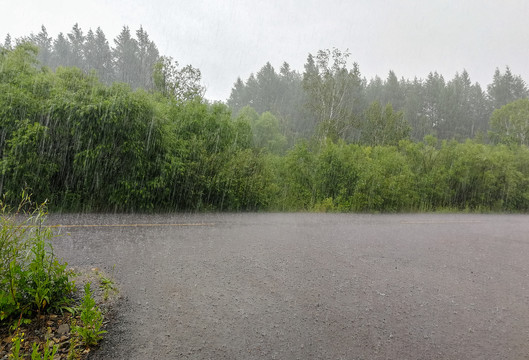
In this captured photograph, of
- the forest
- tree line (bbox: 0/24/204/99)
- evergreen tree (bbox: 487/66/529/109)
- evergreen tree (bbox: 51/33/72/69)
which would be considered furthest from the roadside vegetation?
evergreen tree (bbox: 487/66/529/109)

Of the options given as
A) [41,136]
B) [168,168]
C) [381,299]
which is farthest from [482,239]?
[41,136]

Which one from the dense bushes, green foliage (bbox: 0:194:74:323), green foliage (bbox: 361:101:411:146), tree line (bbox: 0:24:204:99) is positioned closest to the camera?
green foliage (bbox: 0:194:74:323)

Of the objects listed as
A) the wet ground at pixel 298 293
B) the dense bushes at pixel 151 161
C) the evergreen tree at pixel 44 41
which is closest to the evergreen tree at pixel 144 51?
the evergreen tree at pixel 44 41

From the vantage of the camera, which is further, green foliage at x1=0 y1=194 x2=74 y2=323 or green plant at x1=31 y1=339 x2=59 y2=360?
green foliage at x1=0 y1=194 x2=74 y2=323

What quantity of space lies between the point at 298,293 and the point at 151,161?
686 centimetres

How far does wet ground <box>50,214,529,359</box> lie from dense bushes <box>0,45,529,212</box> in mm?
Result: 1647

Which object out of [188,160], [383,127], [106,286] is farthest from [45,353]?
[383,127]

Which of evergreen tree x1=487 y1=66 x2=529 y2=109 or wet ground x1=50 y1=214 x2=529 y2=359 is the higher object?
evergreen tree x1=487 y1=66 x2=529 y2=109

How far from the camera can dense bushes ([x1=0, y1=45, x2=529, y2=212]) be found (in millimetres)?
8469

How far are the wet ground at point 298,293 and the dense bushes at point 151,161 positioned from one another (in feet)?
5.41

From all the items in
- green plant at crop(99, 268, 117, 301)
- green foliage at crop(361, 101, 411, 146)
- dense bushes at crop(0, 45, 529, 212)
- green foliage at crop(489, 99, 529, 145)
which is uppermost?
green foliage at crop(489, 99, 529, 145)

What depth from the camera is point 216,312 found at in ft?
11.2

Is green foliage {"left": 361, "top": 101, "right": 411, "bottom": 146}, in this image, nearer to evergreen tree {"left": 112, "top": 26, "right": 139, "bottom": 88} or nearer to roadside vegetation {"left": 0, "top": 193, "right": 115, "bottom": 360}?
roadside vegetation {"left": 0, "top": 193, "right": 115, "bottom": 360}

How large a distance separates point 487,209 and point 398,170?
6.59 m
